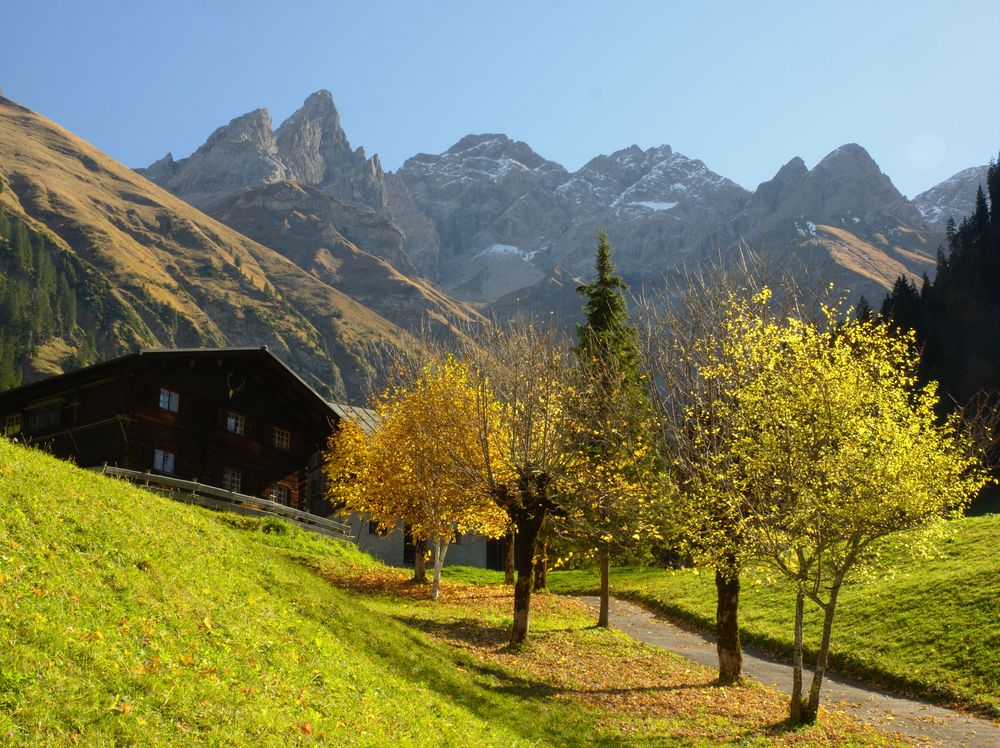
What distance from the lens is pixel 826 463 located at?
23.3 m

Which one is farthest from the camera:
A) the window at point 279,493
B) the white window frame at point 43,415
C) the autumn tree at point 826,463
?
the window at point 279,493

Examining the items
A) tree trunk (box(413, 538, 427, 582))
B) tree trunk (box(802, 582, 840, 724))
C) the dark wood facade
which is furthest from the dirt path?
the dark wood facade

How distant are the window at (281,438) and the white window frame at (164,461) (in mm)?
8111

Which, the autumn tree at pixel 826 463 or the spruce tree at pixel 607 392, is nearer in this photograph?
the autumn tree at pixel 826 463

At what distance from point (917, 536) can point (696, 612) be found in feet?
72.8

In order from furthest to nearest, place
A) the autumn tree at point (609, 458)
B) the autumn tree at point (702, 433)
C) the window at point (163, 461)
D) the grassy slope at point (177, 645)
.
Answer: the window at point (163, 461) → the autumn tree at point (609, 458) → the autumn tree at point (702, 433) → the grassy slope at point (177, 645)

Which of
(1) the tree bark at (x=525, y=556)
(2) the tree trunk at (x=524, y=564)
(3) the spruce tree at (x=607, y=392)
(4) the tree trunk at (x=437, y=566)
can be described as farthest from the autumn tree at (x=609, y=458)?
(4) the tree trunk at (x=437, y=566)

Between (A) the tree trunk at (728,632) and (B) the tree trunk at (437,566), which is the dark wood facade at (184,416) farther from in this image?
(A) the tree trunk at (728,632)

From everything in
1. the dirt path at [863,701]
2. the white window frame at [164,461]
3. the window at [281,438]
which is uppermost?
the window at [281,438]

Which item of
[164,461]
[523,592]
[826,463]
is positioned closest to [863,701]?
[826,463]

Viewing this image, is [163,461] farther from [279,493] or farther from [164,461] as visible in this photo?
[279,493]

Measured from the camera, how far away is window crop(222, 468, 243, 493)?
50.3 meters

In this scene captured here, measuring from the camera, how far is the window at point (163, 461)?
151ft

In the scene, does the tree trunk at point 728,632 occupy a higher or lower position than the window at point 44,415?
lower
